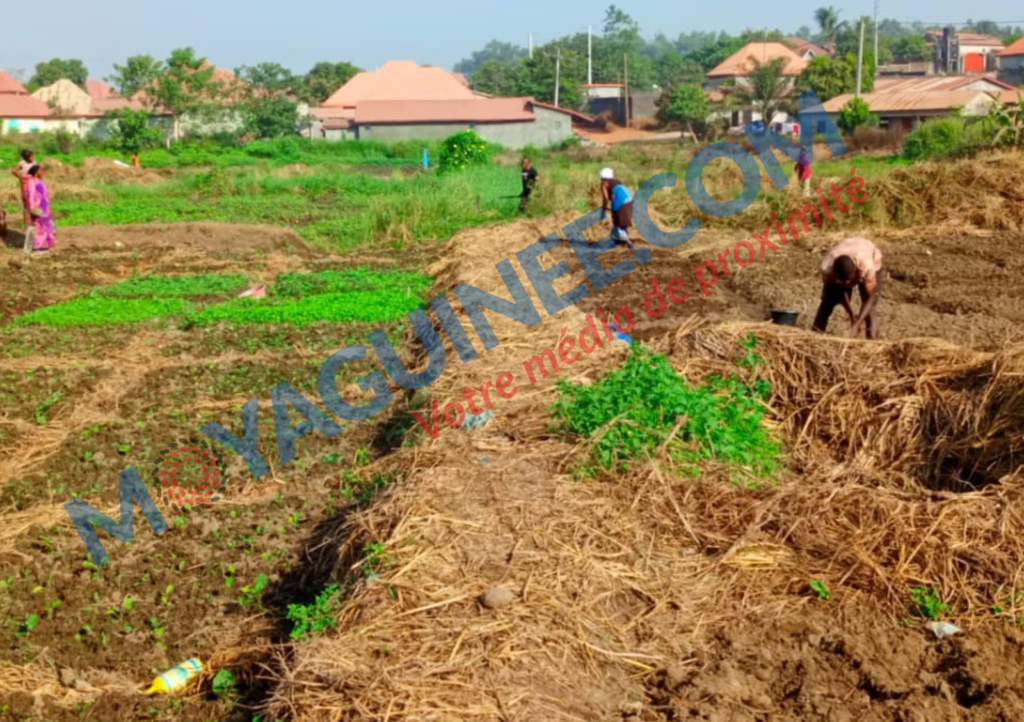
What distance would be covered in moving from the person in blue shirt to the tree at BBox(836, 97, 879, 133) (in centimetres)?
3262

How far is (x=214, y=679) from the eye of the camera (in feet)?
16.0

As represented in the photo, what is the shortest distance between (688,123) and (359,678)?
173 feet

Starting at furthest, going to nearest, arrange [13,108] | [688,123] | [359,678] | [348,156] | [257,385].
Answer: [13,108]
[688,123]
[348,156]
[257,385]
[359,678]

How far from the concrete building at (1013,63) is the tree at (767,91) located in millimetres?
27925

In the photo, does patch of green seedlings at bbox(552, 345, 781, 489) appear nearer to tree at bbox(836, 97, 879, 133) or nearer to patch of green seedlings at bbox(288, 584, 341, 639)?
patch of green seedlings at bbox(288, 584, 341, 639)

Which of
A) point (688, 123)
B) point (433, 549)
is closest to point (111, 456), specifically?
point (433, 549)

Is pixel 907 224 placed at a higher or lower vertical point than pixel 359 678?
higher

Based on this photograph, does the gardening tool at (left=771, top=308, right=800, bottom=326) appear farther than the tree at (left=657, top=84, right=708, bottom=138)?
No

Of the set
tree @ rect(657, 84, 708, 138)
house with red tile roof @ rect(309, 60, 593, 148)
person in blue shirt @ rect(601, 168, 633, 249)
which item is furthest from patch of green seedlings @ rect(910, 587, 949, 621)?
tree @ rect(657, 84, 708, 138)

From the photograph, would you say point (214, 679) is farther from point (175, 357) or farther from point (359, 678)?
point (175, 357)

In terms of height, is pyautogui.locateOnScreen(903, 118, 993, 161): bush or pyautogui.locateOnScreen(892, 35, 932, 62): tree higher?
pyautogui.locateOnScreen(892, 35, 932, 62): tree

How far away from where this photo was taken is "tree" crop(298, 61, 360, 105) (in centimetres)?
6838


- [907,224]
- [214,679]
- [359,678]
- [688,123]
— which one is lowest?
[214,679]

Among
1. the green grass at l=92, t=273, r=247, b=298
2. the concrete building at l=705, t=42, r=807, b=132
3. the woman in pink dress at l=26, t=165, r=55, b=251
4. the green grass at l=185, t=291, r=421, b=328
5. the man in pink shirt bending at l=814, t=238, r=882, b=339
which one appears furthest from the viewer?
Answer: the concrete building at l=705, t=42, r=807, b=132
